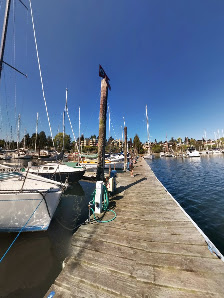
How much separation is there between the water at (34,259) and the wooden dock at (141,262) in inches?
63.5

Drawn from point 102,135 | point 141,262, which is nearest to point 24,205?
point 141,262

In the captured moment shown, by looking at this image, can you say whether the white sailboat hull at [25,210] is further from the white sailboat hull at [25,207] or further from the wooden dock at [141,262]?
the wooden dock at [141,262]

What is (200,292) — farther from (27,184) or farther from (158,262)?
(27,184)

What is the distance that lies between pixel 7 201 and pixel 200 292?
22.8ft

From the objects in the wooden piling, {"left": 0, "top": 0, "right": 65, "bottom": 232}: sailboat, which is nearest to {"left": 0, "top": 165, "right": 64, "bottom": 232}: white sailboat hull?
{"left": 0, "top": 0, "right": 65, "bottom": 232}: sailboat

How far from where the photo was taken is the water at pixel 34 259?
4.16 m

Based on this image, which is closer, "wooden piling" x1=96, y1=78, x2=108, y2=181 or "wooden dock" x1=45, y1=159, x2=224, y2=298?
"wooden dock" x1=45, y1=159, x2=224, y2=298

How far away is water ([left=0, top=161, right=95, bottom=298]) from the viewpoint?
4.16m

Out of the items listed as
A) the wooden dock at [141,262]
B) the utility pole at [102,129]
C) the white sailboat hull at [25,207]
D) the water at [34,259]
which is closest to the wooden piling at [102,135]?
the utility pole at [102,129]

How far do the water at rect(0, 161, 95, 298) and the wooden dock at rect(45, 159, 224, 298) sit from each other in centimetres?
161

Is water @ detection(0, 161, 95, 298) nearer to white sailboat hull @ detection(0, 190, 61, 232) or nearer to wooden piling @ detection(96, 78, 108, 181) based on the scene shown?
white sailboat hull @ detection(0, 190, 61, 232)

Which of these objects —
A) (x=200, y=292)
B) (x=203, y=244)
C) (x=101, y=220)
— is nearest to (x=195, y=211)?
(x=203, y=244)

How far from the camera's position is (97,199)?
6613mm

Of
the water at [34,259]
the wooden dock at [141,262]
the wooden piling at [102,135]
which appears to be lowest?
the water at [34,259]
